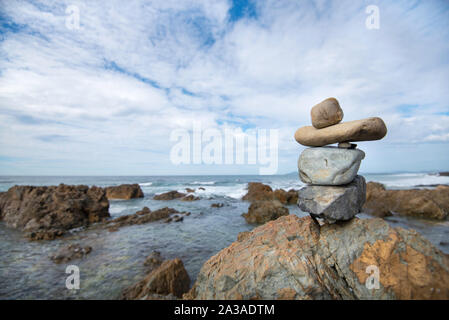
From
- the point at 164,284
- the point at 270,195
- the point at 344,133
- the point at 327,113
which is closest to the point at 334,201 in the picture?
A: the point at 344,133

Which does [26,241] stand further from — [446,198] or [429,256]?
[446,198]

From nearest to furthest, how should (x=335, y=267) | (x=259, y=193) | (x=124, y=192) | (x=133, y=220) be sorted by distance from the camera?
(x=335, y=267) < (x=133, y=220) < (x=259, y=193) < (x=124, y=192)

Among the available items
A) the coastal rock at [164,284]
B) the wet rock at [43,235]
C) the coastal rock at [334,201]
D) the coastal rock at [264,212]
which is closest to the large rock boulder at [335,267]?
the coastal rock at [334,201]

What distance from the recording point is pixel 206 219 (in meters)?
17.3

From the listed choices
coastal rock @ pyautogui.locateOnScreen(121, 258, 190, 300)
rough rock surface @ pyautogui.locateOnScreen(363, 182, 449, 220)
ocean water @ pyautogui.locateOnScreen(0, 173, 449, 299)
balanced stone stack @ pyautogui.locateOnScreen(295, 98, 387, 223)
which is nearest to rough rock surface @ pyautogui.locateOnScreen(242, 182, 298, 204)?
rough rock surface @ pyautogui.locateOnScreen(363, 182, 449, 220)

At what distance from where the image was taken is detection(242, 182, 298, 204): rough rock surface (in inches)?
991

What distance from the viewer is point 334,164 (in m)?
4.13

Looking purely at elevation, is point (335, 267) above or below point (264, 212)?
above

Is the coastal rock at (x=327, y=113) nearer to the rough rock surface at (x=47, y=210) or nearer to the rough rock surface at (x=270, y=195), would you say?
the rough rock surface at (x=47, y=210)

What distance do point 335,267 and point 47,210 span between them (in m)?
18.3

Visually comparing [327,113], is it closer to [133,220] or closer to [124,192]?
[133,220]

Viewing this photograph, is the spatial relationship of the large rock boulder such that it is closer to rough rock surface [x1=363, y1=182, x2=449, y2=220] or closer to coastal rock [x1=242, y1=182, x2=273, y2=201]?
rough rock surface [x1=363, y1=182, x2=449, y2=220]
